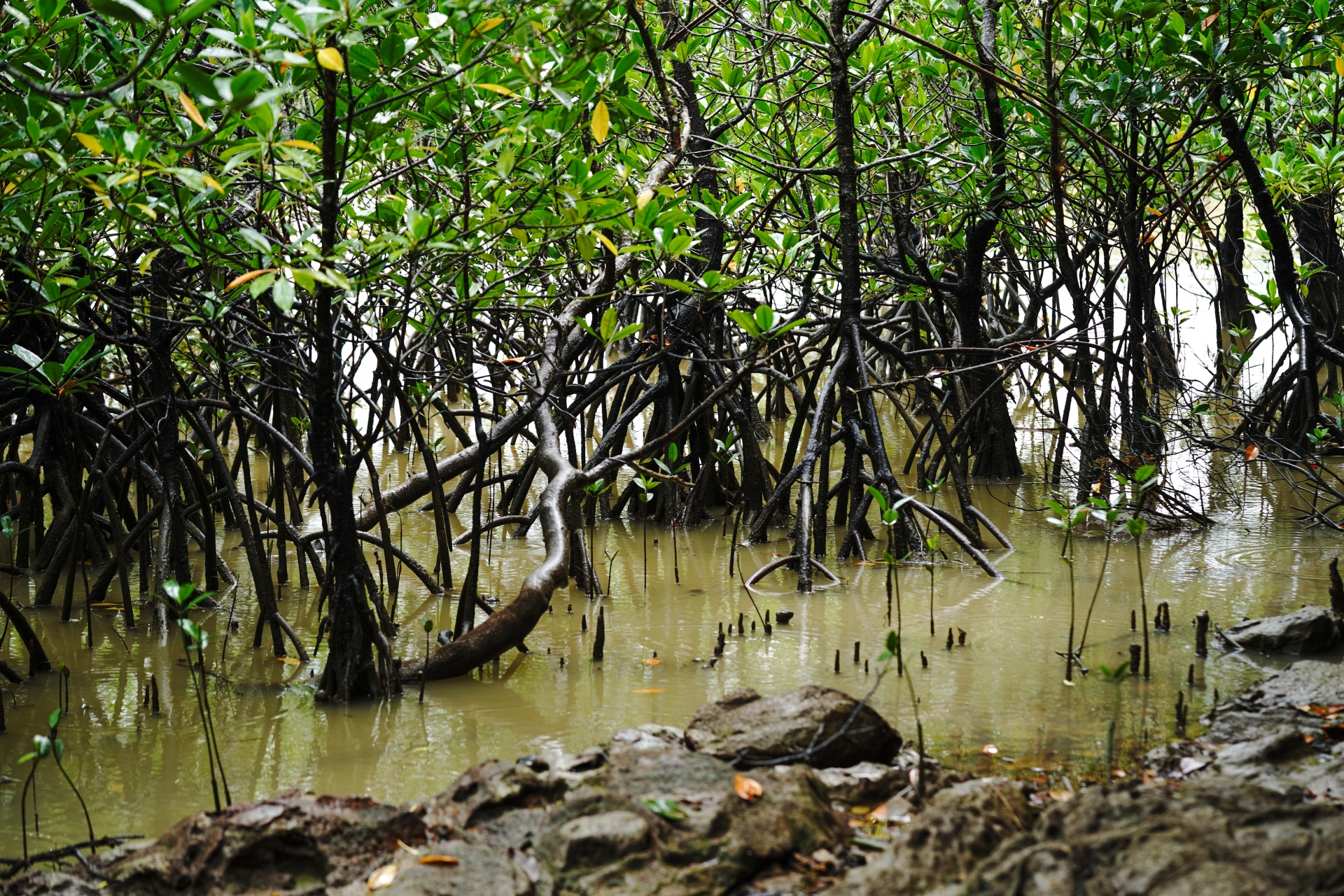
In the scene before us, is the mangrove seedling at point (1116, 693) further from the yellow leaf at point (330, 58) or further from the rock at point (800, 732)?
the yellow leaf at point (330, 58)

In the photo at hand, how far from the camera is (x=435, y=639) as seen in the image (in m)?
4.01

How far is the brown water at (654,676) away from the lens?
8.95 ft

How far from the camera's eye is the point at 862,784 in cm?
233

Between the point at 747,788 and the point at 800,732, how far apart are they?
37cm

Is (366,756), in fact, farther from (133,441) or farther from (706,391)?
(706,391)

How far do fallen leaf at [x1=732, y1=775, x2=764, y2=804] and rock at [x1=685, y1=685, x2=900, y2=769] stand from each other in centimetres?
25

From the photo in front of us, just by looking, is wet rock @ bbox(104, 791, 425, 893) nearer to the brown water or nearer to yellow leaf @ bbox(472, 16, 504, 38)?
the brown water

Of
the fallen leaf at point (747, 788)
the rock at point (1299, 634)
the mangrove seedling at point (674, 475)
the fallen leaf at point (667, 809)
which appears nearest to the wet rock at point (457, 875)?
the fallen leaf at point (667, 809)

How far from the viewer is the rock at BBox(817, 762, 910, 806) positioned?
2.30 m

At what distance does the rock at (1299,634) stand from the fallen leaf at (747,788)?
199 centimetres

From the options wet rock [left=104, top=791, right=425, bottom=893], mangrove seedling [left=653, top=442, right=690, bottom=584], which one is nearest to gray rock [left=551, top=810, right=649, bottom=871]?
wet rock [left=104, top=791, right=425, bottom=893]

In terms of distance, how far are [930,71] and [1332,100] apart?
3.22m

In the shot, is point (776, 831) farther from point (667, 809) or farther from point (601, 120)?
point (601, 120)

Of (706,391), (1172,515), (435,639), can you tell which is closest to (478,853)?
(435,639)
